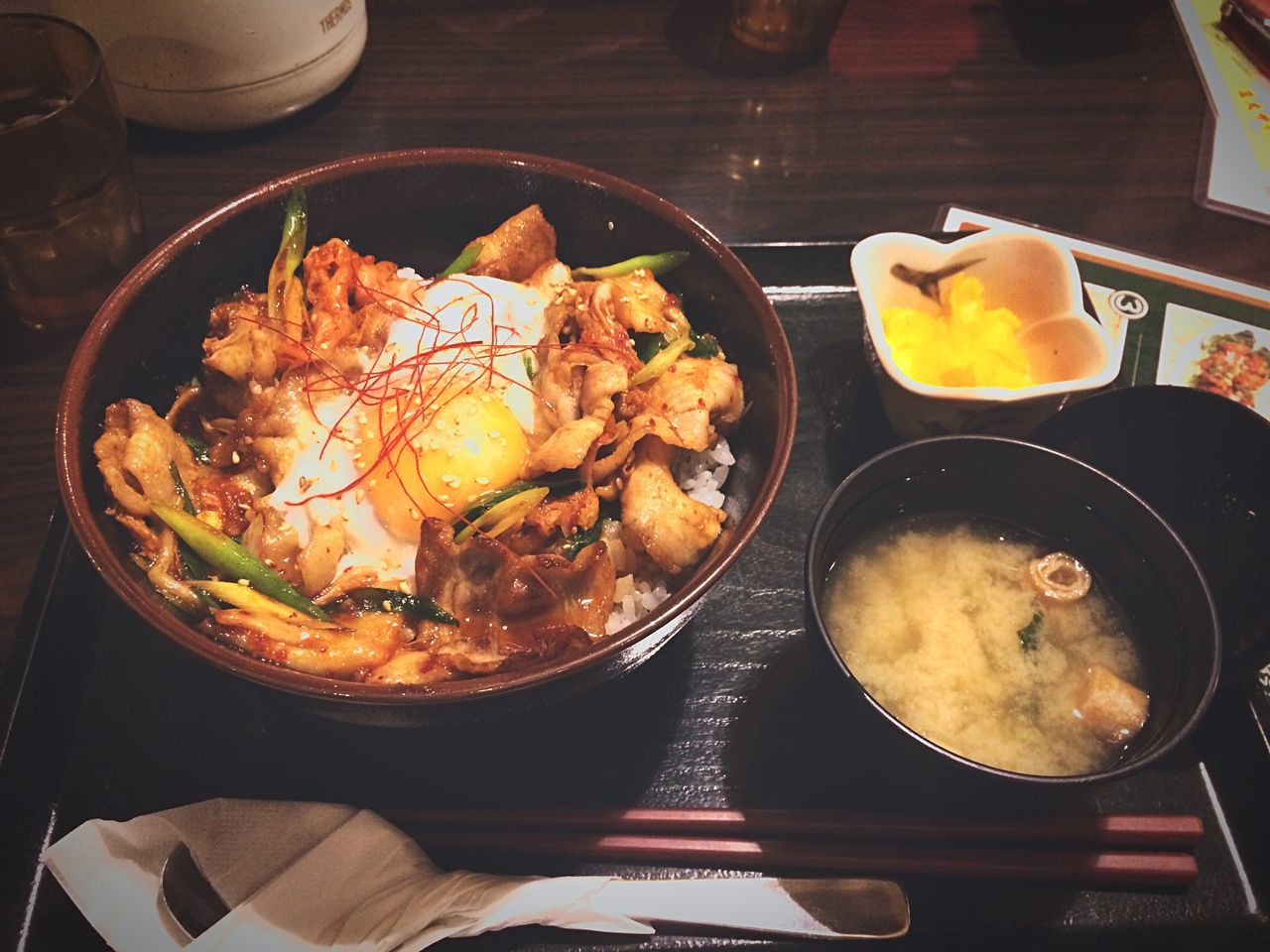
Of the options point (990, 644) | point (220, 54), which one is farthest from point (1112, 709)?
point (220, 54)

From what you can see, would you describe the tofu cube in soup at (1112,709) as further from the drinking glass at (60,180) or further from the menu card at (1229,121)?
the drinking glass at (60,180)

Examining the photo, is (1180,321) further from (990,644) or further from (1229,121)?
(990,644)

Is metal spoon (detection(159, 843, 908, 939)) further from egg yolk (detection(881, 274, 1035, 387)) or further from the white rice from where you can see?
egg yolk (detection(881, 274, 1035, 387))

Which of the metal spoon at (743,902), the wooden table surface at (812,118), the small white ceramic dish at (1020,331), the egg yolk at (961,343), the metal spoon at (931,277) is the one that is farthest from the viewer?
the wooden table surface at (812,118)

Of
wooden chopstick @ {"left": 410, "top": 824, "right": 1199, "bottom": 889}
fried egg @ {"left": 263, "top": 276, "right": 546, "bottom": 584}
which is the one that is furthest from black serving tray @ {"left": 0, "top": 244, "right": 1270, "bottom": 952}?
fried egg @ {"left": 263, "top": 276, "right": 546, "bottom": 584}

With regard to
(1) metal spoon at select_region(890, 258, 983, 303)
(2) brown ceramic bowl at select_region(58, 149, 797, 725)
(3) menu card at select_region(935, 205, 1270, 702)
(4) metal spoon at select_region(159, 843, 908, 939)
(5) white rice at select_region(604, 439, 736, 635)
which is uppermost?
(2) brown ceramic bowl at select_region(58, 149, 797, 725)

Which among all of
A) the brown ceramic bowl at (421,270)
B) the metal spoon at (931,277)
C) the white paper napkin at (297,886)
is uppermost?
the brown ceramic bowl at (421,270)

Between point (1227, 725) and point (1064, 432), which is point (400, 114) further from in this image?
point (1227, 725)

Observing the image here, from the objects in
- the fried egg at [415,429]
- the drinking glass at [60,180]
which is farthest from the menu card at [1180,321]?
the drinking glass at [60,180]
